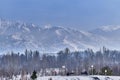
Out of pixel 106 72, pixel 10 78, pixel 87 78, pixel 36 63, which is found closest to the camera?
pixel 87 78

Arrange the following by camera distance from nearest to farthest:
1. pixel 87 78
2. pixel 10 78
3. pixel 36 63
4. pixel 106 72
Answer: pixel 87 78
pixel 106 72
pixel 10 78
pixel 36 63

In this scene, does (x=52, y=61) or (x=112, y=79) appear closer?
(x=112, y=79)

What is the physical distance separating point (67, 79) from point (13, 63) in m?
74.4

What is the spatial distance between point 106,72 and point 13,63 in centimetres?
6591

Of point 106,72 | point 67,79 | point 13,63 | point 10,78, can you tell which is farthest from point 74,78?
point 13,63

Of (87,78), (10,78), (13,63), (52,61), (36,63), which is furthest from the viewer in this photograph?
(52,61)

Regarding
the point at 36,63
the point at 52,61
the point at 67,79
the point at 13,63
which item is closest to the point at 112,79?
the point at 67,79

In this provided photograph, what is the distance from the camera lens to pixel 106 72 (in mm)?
106938

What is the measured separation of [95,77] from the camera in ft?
314

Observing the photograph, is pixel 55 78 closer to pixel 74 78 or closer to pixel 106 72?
pixel 74 78

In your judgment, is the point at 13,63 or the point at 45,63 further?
the point at 45,63

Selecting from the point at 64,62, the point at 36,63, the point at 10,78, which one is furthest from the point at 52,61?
the point at 10,78

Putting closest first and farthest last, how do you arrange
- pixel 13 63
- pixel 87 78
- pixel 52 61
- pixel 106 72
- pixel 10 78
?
pixel 87 78
pixel 106 72
pixel 10 78
pixel 13 63
pixel 52 61

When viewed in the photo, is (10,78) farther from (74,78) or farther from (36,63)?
(36,63)
